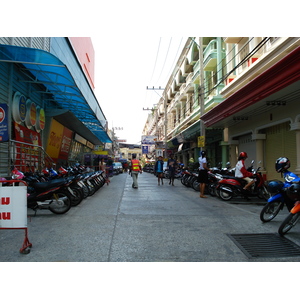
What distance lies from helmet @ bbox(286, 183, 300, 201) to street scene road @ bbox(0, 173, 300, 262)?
69 centimetres

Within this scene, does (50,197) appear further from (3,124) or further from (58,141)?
(58,141)

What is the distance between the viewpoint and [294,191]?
464cm

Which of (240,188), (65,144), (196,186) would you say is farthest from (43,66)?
(65,144)

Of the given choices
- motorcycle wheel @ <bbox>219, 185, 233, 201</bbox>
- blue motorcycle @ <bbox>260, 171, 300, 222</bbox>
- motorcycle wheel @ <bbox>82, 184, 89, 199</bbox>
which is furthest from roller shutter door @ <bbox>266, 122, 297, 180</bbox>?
motorcycle wheel @ <bbox>82, 184, 89, 199</bbox>

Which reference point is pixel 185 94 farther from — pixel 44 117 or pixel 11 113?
pixel 11 113

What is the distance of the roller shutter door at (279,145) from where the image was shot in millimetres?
10008

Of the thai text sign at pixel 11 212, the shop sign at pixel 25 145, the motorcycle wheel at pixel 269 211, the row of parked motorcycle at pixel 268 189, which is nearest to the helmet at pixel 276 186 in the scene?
Result: the row of parked motorcycle at pixel 268 189

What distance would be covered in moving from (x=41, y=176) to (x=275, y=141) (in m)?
9.04

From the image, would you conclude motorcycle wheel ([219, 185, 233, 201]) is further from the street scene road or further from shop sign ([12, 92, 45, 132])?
shop sign ([12, 92, 45, 132])

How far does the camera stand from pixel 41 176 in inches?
322

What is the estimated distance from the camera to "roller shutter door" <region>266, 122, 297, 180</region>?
10.0 meters

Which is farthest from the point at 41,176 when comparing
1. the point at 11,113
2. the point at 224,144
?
the point at 224,144

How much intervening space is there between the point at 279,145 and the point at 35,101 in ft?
34.3

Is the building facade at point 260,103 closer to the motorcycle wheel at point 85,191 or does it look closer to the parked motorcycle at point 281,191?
the parked motorcycle at point 281,191
